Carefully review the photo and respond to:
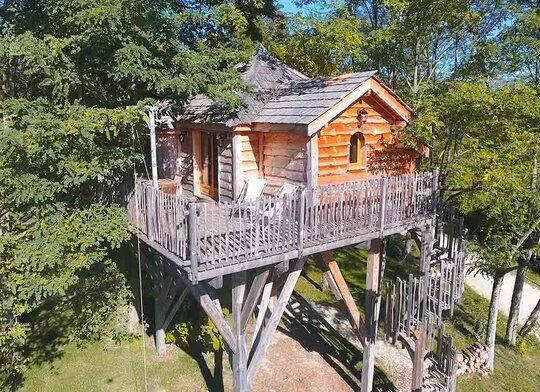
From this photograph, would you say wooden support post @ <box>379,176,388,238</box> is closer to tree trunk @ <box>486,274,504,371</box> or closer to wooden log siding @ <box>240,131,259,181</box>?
wooden log siding @ <box>240,131,259,181</box>

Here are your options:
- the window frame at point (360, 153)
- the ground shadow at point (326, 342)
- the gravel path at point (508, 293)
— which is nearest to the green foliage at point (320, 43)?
the window frame at point (360, 153)

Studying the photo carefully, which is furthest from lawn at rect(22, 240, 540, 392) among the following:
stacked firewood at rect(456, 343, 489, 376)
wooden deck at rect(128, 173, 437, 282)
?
wooden deck at rect(128, 173, 437, 282)

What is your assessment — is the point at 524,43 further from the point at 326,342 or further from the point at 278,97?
the point at 326,342

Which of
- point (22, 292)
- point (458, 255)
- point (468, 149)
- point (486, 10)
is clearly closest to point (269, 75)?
point (468, 149)

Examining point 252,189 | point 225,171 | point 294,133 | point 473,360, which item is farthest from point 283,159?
point 473,360

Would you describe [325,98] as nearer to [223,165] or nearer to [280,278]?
[223,165]

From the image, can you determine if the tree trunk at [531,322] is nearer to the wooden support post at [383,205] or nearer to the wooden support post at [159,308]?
the wooden support post at [383,205]

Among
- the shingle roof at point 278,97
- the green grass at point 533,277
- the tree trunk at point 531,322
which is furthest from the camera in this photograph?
the green grass at point 533,277
